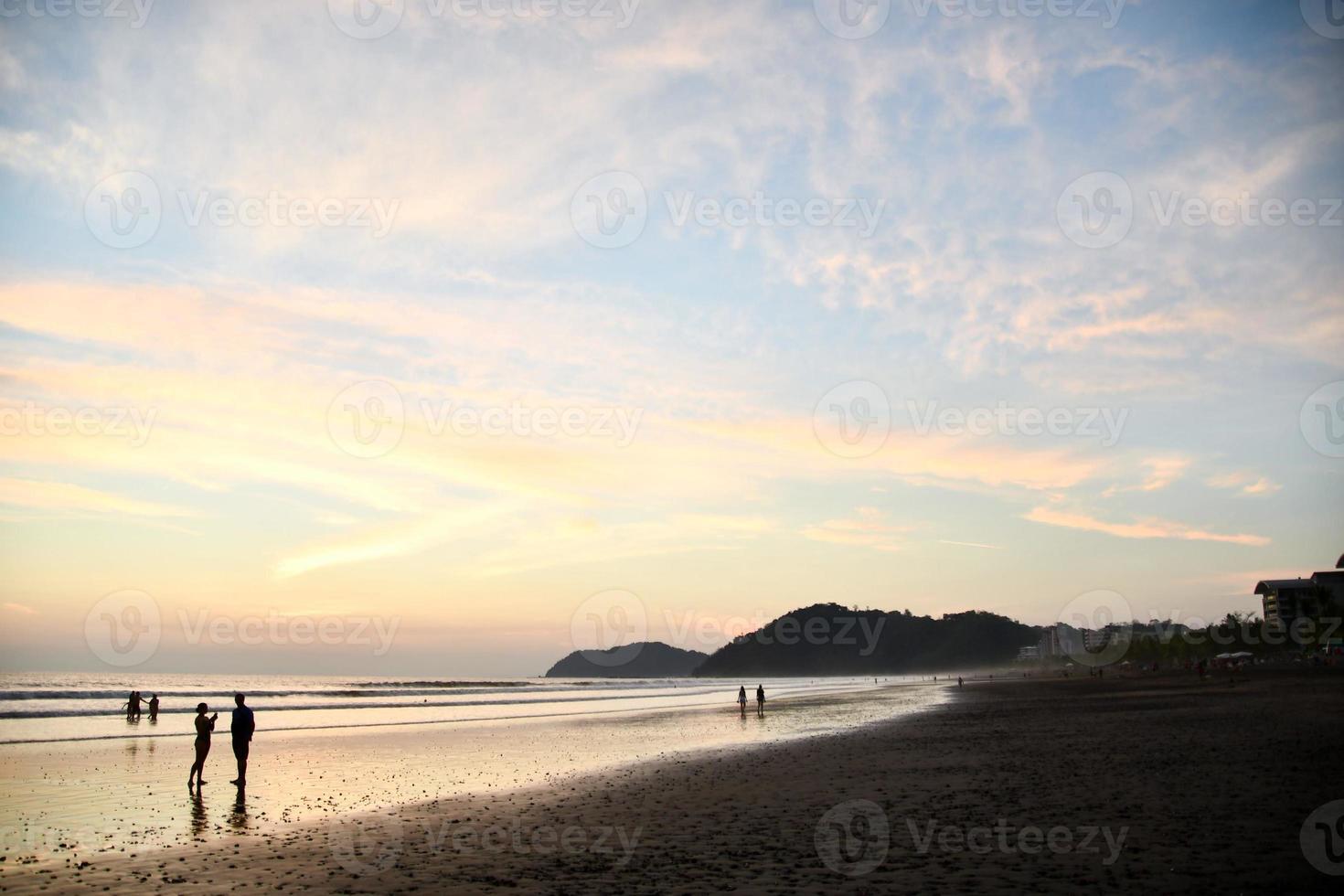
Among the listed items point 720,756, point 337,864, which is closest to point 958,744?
point 720,756

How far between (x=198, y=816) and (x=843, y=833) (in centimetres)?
1490

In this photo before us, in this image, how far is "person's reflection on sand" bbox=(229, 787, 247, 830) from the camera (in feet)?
60.3

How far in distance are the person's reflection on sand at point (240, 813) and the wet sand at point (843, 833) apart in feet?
4.34

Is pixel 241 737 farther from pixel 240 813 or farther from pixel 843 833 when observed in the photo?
pixel 843 833

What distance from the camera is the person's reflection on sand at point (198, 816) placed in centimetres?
1767

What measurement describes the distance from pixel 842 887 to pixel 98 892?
11.5m

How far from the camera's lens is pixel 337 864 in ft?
48.5

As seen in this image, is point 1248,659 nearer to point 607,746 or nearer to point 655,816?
A: point 607,746

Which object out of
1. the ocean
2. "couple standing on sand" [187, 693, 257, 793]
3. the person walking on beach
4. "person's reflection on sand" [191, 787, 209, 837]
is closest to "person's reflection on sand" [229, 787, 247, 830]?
the ocean

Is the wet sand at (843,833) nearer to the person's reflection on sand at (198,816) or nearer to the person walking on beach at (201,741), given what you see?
the person's reflection on sand at (198,816)

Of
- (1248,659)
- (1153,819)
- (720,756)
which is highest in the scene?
(1153,819)

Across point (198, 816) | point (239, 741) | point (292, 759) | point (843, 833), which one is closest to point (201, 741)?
point (239, 741)

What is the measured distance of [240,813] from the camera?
19875 millimetres

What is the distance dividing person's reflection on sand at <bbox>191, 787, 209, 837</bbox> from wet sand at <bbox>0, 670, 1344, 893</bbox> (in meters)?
1.59
